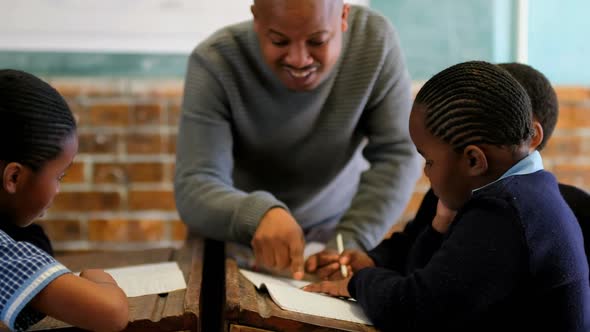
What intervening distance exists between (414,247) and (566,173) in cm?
161

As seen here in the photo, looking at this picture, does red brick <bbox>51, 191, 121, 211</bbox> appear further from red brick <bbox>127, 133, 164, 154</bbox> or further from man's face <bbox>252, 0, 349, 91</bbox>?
man's face <bbox>252, 0, 349, 91</bbox>

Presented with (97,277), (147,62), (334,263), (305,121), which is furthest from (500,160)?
(147,62)

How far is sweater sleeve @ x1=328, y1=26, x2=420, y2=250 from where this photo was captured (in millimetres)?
1433

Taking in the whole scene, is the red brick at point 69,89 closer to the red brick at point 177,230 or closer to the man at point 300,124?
the red brick at point 177,230

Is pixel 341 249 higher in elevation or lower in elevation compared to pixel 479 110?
lower

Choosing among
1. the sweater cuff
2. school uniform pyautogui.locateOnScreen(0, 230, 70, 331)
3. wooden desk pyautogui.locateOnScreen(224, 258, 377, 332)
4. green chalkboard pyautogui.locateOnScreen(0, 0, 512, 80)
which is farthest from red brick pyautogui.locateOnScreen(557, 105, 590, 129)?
school uniform pyautogui.locateOnScreen(0, 230, 70, 331)

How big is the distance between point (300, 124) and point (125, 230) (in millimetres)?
1102

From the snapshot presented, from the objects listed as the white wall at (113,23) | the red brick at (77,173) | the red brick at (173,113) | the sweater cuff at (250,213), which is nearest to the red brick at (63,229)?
the red brick at (77,173)

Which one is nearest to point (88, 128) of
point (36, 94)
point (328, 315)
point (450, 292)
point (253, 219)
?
point (253, 219)

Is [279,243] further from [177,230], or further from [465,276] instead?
[177,230]

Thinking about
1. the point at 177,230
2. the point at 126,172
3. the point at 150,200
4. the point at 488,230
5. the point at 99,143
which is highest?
the point at 488,230

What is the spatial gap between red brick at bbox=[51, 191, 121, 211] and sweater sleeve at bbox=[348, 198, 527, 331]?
1.63 metres

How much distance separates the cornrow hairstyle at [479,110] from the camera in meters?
0.87

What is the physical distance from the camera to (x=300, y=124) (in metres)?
1.50
